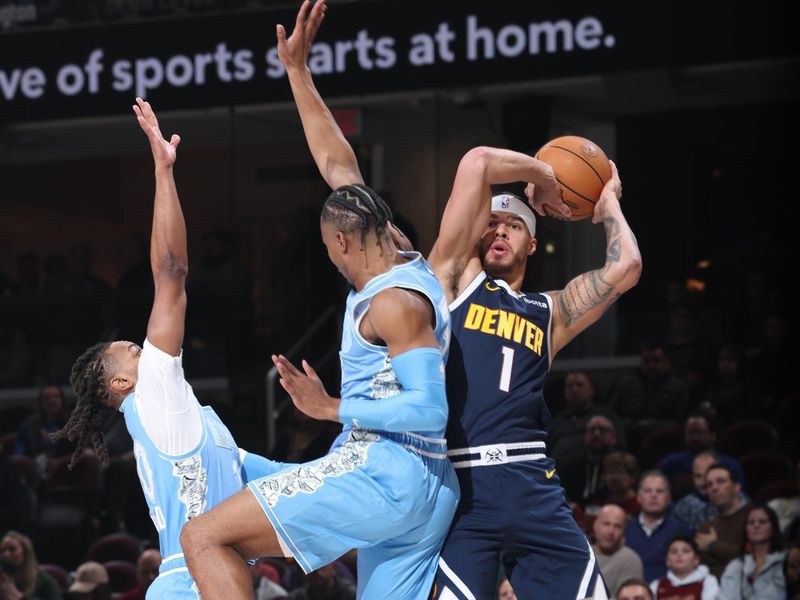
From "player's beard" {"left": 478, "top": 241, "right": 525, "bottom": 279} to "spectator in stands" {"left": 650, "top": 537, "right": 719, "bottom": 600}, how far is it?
3551 mm

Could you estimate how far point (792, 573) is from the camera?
8016 millimetres

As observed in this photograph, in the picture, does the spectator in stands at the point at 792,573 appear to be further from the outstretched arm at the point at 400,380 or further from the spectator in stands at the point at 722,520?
the outstretched arm at the point at 400,380

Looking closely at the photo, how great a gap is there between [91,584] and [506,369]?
532cm

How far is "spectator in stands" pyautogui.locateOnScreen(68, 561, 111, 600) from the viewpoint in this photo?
944 cm

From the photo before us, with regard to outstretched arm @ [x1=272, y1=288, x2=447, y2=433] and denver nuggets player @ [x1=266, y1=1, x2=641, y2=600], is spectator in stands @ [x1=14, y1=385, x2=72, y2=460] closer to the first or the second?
denver nuggets player @ [x1=266, y1=1, x2=641, y2=600]

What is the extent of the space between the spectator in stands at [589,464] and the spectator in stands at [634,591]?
5.38 feet

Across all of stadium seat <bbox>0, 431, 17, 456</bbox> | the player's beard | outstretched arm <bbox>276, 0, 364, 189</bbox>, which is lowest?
stadium seat <bbox>0, 431, 17, 456</bbox>

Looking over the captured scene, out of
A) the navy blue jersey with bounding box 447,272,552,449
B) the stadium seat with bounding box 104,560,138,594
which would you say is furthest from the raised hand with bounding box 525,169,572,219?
the stadium seat with bounding box 104,560,138,594

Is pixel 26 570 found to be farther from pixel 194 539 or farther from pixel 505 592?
pixel 194 539

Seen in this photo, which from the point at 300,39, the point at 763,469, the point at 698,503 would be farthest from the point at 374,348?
the point at 763,469

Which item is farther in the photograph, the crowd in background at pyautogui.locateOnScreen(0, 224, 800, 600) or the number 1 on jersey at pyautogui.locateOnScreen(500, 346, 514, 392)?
the crowd in background at pyautogui.locateOnScreen(0, 224, 800, 600)

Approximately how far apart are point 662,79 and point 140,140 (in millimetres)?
4792

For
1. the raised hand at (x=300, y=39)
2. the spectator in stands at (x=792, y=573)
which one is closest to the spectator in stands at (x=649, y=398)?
the spectator in stands at (x=792, y=573)

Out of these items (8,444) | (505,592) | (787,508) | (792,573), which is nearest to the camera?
(792,573)
